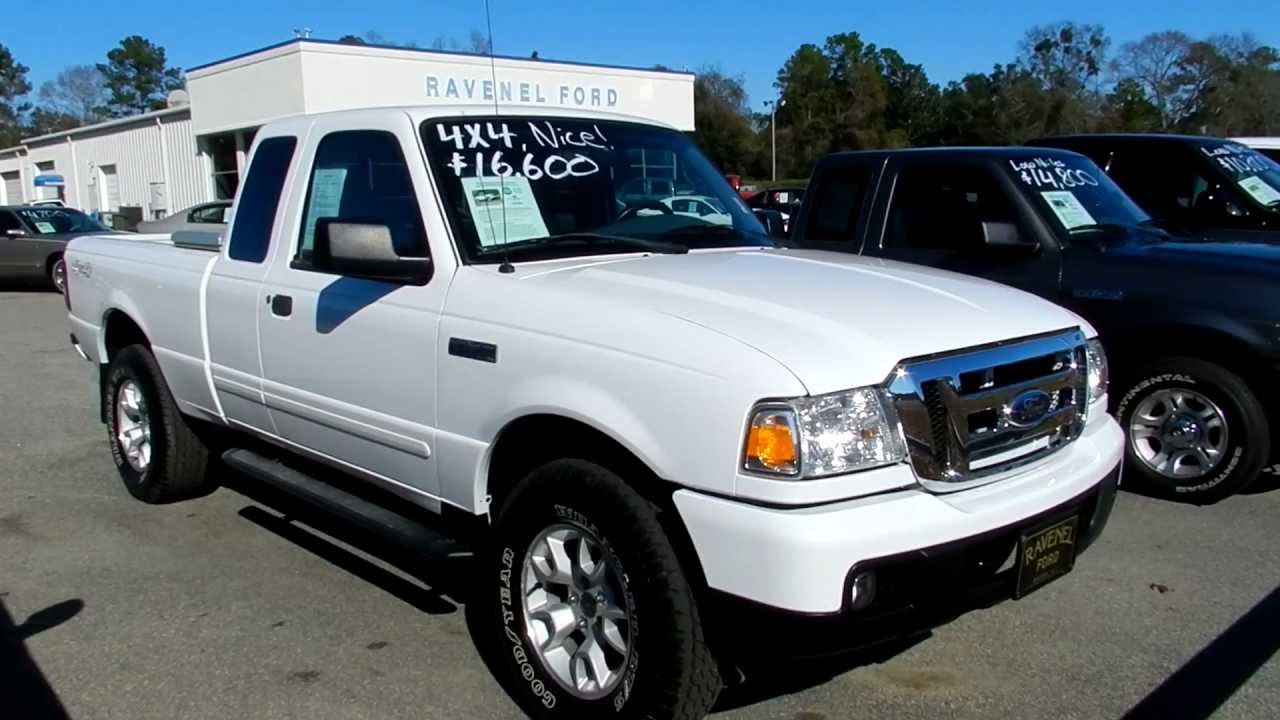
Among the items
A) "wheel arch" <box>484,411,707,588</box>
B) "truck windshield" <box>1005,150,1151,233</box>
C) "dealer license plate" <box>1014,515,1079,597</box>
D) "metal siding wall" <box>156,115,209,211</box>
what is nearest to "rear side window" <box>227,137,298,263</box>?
"wheel arch" <box>484,411,707,588</box>

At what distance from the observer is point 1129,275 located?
5.81 metres

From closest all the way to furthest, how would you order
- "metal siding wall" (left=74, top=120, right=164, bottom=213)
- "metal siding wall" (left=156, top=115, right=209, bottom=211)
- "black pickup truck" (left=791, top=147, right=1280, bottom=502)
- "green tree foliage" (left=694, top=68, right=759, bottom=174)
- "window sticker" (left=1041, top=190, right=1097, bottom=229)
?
"black pickup truck" (left=791, top=147, right=1280, bottom=502) < "window sticker" (left=1041, top=190, right=1097, bottom=229) < "metal siding wall" (left=156, top=115, right=209, bottom=211) < "metal siding wall" (left=74, top=120, right=164, bottom=213) < "green tree foliage" (left=694, top=68, right=759, bottom=174)

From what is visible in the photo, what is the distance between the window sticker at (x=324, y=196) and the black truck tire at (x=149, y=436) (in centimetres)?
156

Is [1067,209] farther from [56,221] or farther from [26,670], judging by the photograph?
[56,221]

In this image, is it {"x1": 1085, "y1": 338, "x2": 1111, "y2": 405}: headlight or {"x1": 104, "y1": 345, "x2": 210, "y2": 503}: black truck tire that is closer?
{"x1": 1085, "y1": 338, "x2": 1111, "y2": 405}: headlight

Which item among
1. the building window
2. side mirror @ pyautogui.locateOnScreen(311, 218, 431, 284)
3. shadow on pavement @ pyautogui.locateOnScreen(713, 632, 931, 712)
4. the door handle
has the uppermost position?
the building window

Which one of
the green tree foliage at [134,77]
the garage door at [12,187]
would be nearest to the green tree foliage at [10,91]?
the green tree foliage at [134,77]

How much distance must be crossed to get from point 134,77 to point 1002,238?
110685 millimetres

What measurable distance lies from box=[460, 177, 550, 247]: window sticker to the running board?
103 centimetres

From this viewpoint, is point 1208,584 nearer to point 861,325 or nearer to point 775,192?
point 861,325

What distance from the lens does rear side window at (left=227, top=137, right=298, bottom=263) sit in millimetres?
4723

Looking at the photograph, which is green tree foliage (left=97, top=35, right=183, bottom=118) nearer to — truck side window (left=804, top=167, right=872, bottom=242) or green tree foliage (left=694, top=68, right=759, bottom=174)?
green tree foliage (left=694, top=68, right=759, bottom=174)

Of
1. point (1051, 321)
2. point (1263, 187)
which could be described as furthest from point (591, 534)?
point (1263, 187)

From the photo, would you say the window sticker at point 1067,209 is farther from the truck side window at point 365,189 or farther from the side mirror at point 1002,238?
the truck side window at point 365,189
